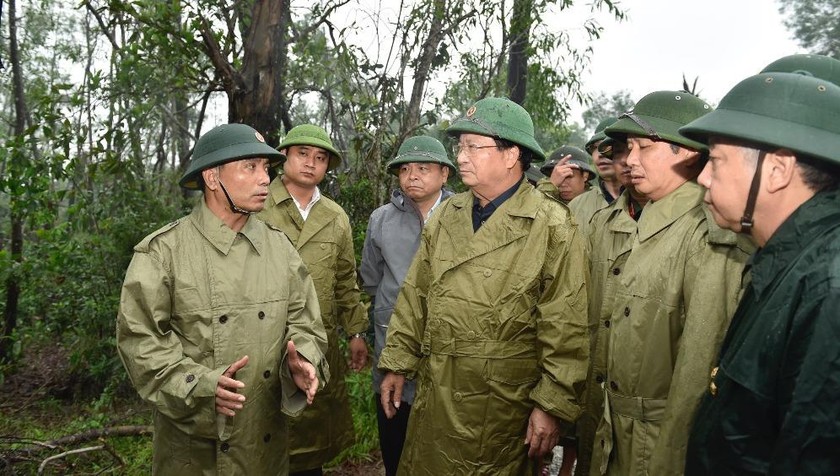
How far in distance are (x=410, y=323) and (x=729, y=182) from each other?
1.70 meters

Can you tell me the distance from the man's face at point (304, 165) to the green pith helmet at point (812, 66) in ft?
8.67

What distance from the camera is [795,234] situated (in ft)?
4.94

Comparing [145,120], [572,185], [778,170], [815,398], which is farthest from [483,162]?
[145,120]

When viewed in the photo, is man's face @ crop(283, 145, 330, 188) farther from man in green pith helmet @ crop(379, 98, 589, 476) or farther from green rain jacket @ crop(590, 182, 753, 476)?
green rain jacket @ crop(590, 182, 753, 476)

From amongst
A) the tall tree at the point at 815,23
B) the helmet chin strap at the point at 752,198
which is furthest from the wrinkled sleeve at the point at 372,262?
the tall tree at the point at 815,23

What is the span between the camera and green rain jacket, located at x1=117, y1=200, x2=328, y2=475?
231cm

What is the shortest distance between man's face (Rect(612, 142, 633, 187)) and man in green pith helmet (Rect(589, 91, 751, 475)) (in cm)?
41

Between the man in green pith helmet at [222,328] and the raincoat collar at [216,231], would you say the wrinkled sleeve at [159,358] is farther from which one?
the raincoat collar at [216,231]

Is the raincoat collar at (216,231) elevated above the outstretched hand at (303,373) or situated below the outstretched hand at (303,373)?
above

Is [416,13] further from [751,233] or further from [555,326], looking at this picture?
[751,233]

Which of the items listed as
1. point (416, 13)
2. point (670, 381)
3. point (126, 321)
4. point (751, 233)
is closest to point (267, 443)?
point (126, 321)

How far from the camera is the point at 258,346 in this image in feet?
8.41

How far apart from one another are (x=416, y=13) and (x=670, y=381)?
566 centimetres

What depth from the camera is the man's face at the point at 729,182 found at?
162 centimetres
